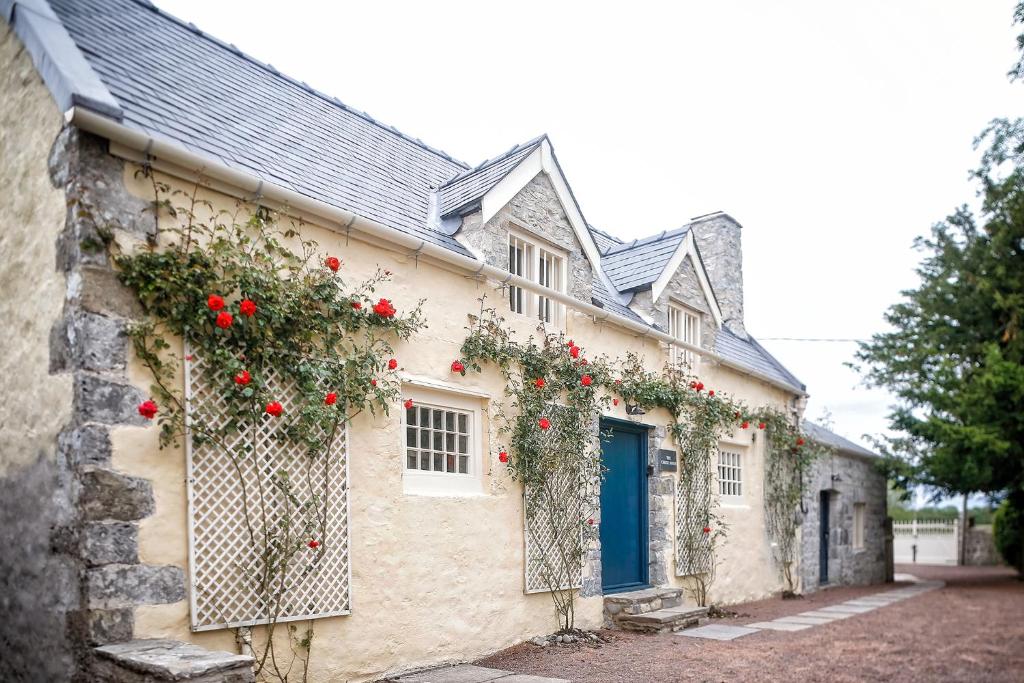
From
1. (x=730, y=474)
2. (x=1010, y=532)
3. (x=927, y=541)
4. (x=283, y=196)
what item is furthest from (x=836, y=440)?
(x=283, y=196)

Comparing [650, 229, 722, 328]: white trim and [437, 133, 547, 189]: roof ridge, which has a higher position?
[437, 133, 547, 189]: roof ridge

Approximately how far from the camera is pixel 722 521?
39.4 ft

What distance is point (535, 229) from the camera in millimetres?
9039

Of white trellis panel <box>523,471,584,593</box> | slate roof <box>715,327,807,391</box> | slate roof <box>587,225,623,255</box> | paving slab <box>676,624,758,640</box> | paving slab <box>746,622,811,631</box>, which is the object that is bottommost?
paving slab <box>746,622,811,631</box>

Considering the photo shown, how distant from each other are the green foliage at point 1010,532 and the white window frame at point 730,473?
895 centimetres

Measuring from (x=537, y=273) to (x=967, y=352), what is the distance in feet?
41.1

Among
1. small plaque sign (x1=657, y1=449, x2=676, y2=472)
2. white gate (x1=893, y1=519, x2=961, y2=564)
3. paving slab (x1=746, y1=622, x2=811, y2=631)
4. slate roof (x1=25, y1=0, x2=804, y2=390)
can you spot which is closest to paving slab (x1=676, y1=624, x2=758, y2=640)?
paving slab (x1=746, y1=622, x2=811, y2=631)

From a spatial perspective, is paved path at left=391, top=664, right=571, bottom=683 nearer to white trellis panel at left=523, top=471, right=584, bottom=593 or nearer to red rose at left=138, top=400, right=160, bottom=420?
white trellis panel at left=523, top=471, right=584, bottom=593

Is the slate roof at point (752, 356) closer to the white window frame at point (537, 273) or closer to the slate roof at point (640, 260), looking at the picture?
the slate roof at point (640, 260)

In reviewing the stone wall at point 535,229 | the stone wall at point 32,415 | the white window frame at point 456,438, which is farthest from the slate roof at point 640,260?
the stone wall at point 32,415

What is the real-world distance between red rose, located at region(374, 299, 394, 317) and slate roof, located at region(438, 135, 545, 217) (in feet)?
7.28

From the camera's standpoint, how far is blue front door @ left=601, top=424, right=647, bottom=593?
9.66 metres

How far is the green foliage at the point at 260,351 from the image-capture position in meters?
5.04

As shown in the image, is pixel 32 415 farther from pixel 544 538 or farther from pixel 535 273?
pixel 535 273
